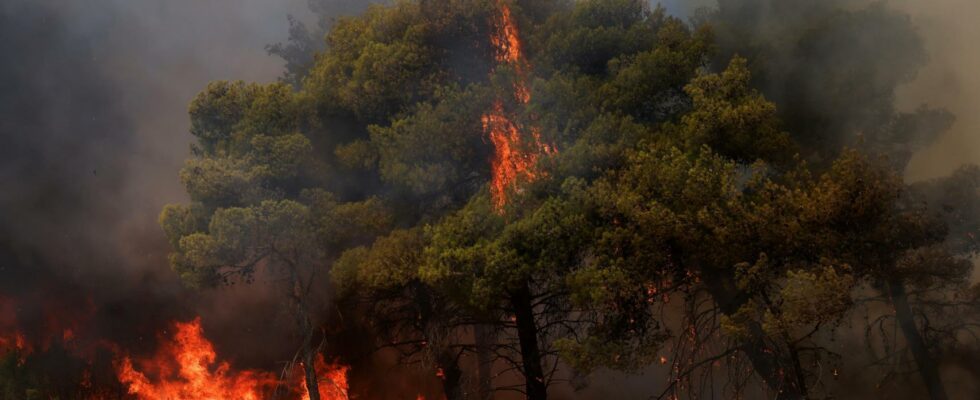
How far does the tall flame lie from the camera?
46.8 feet

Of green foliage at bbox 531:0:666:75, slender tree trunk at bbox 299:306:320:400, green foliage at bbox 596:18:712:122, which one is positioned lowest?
slender tree trunk at bbox 299:306:320:400

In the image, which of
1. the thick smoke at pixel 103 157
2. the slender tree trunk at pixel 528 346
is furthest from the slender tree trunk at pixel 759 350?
the thick smoke at pixel 103 157

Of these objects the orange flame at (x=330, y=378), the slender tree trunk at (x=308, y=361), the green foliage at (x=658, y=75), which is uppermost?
the green foliage at (x=658, y=75)

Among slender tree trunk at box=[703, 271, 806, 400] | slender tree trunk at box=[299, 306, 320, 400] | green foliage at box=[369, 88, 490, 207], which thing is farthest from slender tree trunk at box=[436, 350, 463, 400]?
slender tree trunk at box=[703, 271, 806, 400]

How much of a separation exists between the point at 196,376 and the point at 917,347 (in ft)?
67.9

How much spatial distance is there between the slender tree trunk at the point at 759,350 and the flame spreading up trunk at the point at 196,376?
12115mm

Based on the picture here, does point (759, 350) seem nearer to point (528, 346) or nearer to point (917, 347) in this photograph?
point (917, 347)

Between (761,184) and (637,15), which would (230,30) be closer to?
(637,15)

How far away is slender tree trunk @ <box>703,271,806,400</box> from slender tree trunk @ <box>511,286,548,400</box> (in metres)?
3.90

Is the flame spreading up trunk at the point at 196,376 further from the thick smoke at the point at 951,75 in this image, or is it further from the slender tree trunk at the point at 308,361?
the thick smoke at the point at 951,75

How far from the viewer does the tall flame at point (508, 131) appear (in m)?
14.3

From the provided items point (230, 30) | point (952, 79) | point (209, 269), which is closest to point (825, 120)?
point (952, 79)

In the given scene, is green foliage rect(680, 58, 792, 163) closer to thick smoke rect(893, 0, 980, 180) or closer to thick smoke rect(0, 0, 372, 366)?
thick smoke rect(893, 0, 980, 180)

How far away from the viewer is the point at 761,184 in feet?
39.0
